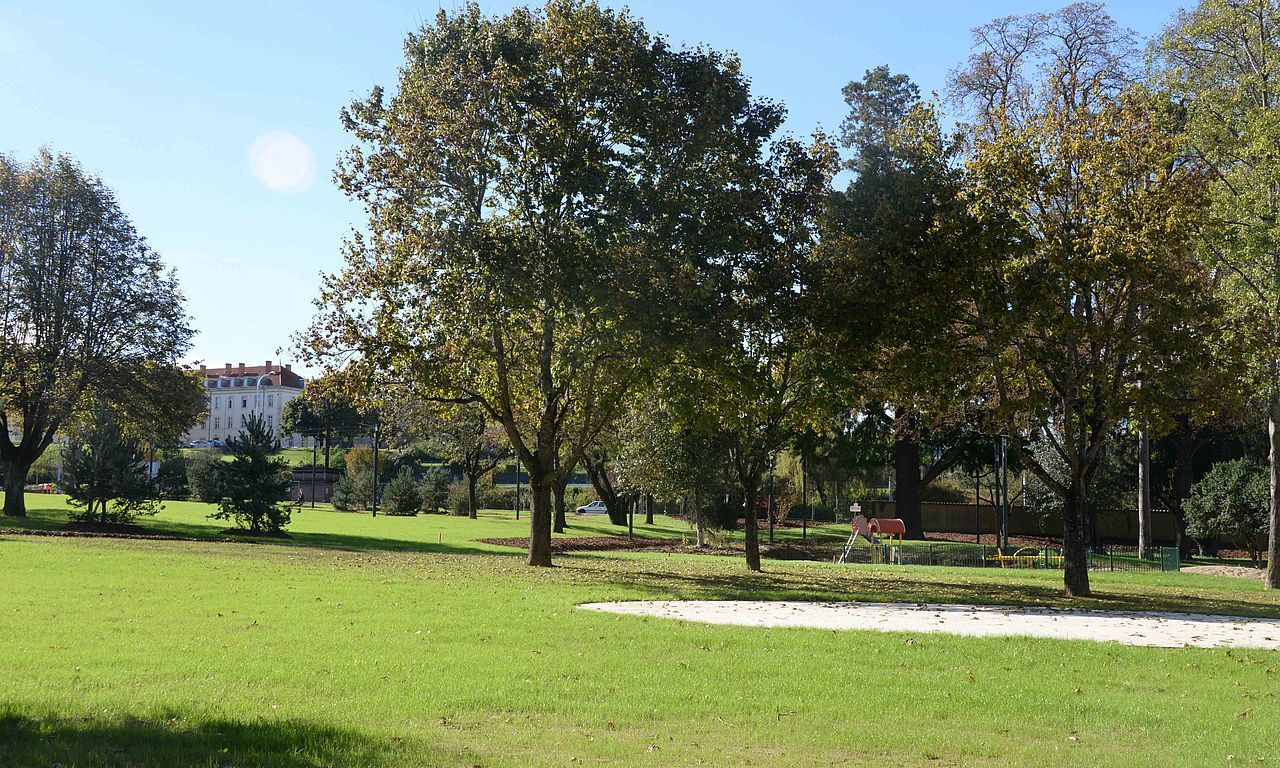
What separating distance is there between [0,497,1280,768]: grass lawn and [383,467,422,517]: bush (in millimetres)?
45925

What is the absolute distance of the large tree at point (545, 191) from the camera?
22531mm

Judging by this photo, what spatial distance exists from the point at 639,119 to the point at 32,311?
94.1 feet

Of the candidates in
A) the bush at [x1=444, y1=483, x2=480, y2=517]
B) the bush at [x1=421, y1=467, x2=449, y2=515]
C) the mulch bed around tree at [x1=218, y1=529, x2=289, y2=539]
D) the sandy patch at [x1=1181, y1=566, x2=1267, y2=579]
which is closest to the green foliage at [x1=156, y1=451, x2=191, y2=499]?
the bush at [x1=421, y1=467, x2=449, y2=515]

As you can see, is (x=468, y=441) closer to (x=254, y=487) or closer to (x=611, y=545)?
(x=611, y=545)

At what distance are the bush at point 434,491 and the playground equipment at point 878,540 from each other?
2992 cm

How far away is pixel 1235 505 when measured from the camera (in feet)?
120

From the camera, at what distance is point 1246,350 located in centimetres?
2092

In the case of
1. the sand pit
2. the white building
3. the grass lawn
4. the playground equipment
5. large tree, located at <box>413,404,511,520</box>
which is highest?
the white building

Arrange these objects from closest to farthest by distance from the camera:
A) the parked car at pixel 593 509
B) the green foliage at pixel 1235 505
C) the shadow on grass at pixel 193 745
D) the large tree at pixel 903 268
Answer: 1. the shadow on grass at pixel 193 745
2. the large tree at pixel 903 268
3. the green foliage at pixel 1235 505
4. the parked car at pixel 593 509

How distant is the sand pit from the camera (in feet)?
46.4

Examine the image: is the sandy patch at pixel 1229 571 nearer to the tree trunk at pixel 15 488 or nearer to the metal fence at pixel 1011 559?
the metal fence at pixel 1011 559

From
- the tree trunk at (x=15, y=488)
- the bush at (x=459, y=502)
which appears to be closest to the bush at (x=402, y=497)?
the bush at (x=459, y=502)

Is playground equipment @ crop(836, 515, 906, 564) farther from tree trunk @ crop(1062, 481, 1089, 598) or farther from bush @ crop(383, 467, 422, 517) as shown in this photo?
bush @ crop(383, 467, 422, 517)

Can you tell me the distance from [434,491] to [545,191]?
159ft
